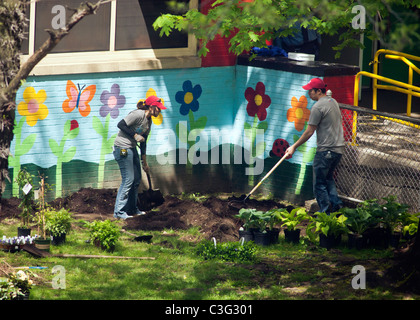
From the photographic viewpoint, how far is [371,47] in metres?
17.2

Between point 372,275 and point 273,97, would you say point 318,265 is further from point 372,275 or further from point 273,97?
point 273,97

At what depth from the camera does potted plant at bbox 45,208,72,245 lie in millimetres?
9414

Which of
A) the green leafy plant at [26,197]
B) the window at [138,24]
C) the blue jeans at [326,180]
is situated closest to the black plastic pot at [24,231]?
the green leafy plant at [26,197]

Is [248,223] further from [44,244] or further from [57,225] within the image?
[44,244]

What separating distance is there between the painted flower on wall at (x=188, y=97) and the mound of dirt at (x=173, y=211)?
5.72 ft

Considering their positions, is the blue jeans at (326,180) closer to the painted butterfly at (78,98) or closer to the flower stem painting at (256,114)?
the flower stem painting at (256,114)

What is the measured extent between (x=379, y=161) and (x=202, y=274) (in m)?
4.08

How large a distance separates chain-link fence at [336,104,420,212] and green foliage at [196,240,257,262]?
2.77 meters

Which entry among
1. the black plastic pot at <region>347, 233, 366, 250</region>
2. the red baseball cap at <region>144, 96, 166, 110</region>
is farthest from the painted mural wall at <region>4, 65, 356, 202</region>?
the black plastic pot at <region>347, 233, 366, 250</region>

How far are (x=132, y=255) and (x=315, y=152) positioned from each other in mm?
4104

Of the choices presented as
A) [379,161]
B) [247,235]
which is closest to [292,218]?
[247,235]

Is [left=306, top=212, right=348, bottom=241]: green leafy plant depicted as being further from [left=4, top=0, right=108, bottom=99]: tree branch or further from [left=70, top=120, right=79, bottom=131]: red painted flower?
[left=4, top=0, right=108, bottom=99]: tree branch

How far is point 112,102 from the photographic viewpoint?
12.0 meters
